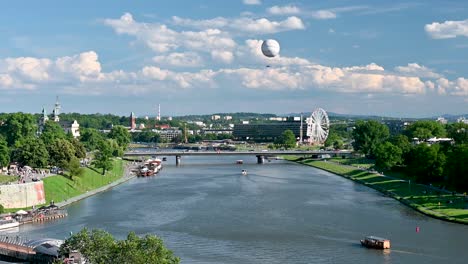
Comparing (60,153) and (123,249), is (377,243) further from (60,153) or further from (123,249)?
(60,153)

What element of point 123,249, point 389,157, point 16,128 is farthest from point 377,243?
point 16,128

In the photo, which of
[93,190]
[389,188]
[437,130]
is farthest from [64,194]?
[437,130]

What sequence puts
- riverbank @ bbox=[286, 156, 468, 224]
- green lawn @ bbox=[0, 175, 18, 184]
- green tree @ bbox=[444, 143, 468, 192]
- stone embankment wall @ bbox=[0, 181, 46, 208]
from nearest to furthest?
riverbank @ bbox=[286, 156, 468, 224] → stone embankment wall @ bbox=[0, 181, 46, 208] → green lawn @ bbox=[0, 175, 18, 184] → green tree @ bbox=[444, 143, 468, 192]

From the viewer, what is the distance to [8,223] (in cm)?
3803

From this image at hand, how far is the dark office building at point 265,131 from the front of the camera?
590 ft

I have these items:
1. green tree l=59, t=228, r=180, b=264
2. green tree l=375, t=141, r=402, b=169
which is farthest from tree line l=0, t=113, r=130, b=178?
green tree l=59, t=228, r=180, b=264

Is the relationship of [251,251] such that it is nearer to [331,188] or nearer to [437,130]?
[331,188]

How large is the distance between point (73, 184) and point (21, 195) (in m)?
10.4

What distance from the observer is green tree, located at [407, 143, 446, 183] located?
55.9 metres

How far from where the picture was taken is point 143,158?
10325cm

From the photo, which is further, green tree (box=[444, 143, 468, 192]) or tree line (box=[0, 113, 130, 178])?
tree line (box=[0, 113, 130, 178])

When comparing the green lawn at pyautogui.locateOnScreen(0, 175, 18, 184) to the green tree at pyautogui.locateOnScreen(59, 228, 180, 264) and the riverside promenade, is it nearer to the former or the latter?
the riverside promenade

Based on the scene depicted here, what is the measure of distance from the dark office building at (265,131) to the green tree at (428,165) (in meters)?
115

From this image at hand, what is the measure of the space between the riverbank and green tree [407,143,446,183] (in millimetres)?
1252
